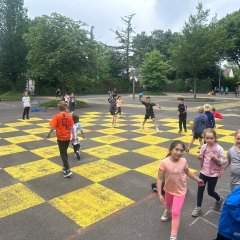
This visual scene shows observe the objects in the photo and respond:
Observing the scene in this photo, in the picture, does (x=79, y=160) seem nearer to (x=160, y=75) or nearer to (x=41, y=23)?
(x=41, y=23)

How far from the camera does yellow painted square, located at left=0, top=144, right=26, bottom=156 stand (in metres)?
9.89

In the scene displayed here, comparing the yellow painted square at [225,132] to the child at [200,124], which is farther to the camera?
the yellow painted square at [225,132]

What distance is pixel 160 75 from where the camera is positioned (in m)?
49.5

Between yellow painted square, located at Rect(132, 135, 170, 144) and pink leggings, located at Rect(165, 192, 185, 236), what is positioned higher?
pink leggings, located at Rect(165, 192, 185, 236)

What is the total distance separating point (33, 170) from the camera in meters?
7.98

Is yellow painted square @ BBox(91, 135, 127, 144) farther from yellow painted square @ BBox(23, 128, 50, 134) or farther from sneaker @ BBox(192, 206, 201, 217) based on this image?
sneaker @ BBox(192, 206, 201, 217)

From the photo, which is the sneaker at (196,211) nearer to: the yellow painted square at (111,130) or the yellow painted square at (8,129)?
the yellow painted square at (111,130)

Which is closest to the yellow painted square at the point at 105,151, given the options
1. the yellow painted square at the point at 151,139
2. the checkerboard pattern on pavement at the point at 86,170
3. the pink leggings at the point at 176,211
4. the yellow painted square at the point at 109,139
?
the checkerboard pattern on pavement at the point at 86,170

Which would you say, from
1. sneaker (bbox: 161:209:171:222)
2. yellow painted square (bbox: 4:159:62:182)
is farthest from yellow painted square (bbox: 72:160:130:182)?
sneaker (bbox: 161:209:171:222)

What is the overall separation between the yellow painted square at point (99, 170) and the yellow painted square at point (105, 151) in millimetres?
906

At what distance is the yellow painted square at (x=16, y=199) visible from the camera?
566 cm

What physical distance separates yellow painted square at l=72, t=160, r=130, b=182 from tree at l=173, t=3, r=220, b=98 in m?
26.2

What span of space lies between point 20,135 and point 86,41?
15.5 metres

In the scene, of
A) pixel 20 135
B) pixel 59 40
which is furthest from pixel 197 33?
pixel 20 135
